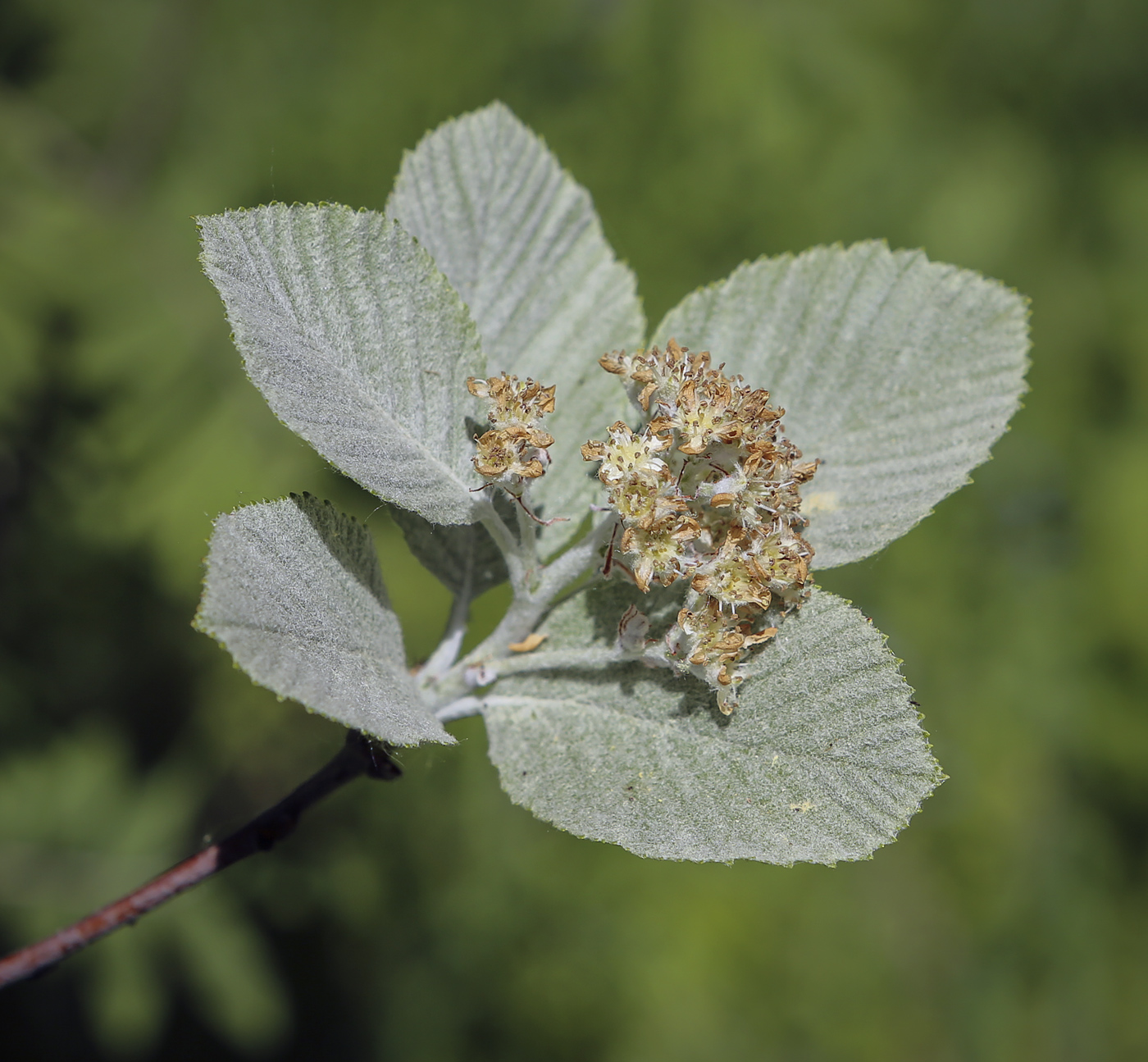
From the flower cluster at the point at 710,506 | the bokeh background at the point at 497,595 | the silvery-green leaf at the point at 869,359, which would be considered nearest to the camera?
the flower cluster at the point at 710,506

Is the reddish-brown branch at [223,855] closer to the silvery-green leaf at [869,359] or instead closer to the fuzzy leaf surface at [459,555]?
the fuzzy leaf surface at [459,555]

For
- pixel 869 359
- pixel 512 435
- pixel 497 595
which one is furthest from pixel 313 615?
pixel 497 595

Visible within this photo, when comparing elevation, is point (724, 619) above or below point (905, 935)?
above

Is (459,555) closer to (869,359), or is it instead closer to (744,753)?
(744,753)

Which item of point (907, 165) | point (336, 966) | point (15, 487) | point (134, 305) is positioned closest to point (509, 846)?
point (336, 966)

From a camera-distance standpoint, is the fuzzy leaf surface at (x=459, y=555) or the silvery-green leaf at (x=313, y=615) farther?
the fuzzy leaf surface at (x=459, y=555)

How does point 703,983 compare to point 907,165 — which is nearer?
point 703,983

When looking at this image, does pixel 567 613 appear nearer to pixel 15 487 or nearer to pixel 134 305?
pixel 15 487

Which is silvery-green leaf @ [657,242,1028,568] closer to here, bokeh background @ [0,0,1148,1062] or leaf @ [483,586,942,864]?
leaf @ [483,586,942,864]

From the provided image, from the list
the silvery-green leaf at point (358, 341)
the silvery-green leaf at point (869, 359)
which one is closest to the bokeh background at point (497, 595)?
the silvery-green leaf at point (358, 341)
